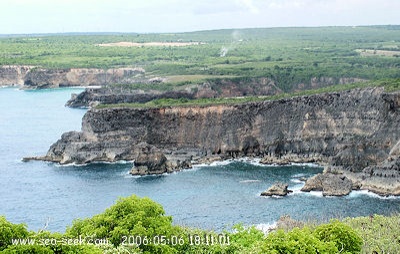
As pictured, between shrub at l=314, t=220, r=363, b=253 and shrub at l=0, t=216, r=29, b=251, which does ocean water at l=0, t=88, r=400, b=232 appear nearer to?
shrub at l=314, t=220, r=363, b=253

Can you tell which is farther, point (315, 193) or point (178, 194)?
point (178, 194)

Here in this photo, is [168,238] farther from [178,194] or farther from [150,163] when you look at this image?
[150,163]

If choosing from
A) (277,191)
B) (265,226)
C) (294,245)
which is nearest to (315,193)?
(277,191)

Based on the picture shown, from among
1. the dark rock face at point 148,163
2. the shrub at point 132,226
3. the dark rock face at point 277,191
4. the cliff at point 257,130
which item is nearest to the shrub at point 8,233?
the shrub at point 132,226

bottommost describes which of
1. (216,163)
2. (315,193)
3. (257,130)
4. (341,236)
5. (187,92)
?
(216,163)

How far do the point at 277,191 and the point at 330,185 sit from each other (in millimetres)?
6682

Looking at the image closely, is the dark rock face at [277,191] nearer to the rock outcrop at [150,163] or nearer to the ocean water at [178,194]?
the ocean water at [178,194]

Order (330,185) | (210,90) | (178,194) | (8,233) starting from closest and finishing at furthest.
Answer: (8,233) < (330,185) < (178,194) < (210,90)

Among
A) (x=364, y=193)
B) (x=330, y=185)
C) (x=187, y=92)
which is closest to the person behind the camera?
(x=364, y=193)

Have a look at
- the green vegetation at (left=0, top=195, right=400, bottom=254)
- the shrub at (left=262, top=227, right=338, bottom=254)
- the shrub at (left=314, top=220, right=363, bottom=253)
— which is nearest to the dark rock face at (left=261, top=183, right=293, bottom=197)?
the green vegetation at (left=0, top=195, right=400, bottom=254)

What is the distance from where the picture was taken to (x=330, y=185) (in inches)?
3388

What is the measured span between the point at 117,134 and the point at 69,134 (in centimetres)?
772

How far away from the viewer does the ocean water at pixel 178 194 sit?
76.9 meters

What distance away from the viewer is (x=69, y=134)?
368ft
